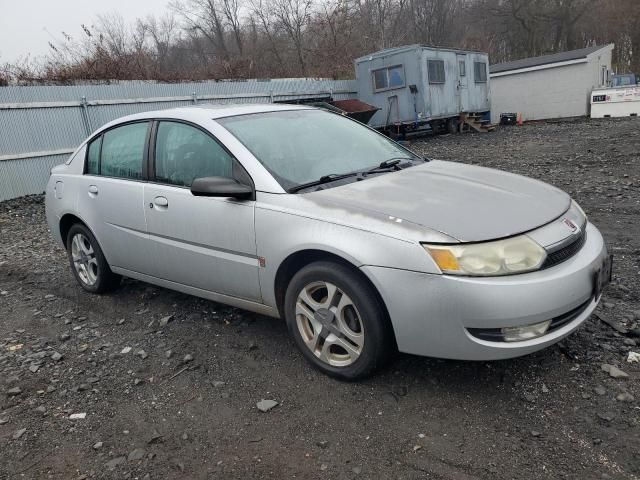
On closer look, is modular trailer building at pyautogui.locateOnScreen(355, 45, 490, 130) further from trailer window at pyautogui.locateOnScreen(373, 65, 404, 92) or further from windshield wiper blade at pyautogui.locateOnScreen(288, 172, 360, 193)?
windshield wiper blade at pyautogui.locateOnScreen(288, 172, 360, 193)

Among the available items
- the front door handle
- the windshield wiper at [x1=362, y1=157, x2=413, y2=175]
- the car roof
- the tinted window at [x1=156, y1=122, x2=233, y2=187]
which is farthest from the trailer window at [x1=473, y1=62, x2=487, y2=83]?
the front door handle

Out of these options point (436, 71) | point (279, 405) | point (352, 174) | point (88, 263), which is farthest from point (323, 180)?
point (436, 71)

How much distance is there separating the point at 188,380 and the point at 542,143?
14.1 metres

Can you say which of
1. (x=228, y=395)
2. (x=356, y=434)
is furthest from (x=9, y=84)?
(x=356, y=434)

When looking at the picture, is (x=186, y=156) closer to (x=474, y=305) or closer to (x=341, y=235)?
(x=341, y=235)

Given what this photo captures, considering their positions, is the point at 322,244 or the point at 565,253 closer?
the point at 565,253

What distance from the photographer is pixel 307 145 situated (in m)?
3.68

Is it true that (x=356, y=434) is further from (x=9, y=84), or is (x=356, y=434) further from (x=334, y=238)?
(x=9, y=84)

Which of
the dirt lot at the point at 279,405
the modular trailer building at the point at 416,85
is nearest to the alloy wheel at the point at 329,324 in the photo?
the dirt lot at the point at 279,405

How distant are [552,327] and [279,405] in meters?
1.52

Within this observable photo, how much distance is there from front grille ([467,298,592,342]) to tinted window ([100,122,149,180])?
9.17 feet

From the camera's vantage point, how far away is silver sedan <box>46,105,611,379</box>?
2.59 meters

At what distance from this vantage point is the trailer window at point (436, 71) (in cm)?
1869

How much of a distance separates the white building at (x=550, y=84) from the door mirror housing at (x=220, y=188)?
84.4 ft
